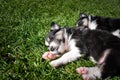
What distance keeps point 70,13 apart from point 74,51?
429cm

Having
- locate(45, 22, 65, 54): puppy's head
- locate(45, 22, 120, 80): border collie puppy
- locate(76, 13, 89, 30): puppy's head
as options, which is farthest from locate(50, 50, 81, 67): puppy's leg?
locate(76, 13, 89, 30): puppy's head

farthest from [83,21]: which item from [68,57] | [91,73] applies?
[91,73]

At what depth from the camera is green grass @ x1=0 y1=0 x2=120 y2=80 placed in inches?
207

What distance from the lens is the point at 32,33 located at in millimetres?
7094

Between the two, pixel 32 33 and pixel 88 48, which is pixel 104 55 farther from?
pixel 32 33

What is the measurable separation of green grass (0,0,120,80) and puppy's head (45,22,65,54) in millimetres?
203

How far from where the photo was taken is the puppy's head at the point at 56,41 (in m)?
6.11

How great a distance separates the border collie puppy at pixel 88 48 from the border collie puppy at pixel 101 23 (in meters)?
1.82

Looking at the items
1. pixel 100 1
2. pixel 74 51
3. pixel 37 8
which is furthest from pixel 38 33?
pixel 100 1

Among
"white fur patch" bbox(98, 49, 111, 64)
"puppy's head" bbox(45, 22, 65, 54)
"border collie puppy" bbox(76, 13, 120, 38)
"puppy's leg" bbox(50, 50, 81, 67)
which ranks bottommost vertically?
"white fur patch" bbox(98, 49, 111, 64)

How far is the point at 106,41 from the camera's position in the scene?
554 cm

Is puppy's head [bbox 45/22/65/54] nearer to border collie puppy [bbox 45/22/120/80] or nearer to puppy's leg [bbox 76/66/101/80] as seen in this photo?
border collie puppy [bbox 45/22/120/80]

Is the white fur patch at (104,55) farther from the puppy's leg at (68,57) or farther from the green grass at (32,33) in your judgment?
the puppy's leg at (68,57)

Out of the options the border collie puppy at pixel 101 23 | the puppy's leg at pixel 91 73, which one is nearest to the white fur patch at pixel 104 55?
the puppy's leg at pixel 91 73
